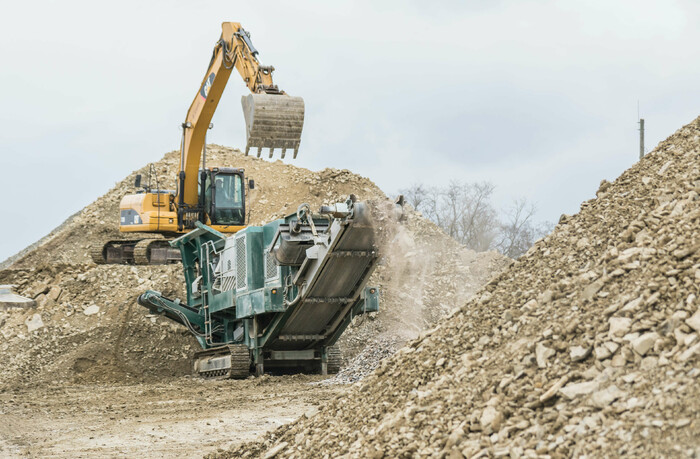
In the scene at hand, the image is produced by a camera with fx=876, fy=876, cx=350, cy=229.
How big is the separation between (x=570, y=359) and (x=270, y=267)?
329 inches

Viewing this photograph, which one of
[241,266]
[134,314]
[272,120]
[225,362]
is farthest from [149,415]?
[134,314]

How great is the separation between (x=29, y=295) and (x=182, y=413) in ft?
34.6

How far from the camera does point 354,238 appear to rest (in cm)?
1087

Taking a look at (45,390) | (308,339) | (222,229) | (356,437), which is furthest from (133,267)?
(356,437)

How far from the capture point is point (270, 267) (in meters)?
12.6

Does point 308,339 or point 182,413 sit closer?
point 182,413

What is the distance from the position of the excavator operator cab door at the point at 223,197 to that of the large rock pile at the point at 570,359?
11714 mm

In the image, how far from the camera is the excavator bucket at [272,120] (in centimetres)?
1322

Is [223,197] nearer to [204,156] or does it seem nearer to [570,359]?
[204,156]

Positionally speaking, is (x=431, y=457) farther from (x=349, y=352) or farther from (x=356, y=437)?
(x=349, y=352)

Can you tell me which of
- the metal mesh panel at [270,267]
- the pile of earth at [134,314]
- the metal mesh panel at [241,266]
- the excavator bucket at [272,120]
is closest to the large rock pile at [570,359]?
the pile of earth at [134,314]

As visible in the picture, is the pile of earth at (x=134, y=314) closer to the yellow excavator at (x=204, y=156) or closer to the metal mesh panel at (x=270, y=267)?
the yellow excavator at (x=204, y=156)

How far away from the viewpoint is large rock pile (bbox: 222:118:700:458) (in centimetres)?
396

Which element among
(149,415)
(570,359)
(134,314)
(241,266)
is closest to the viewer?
(570,359)
